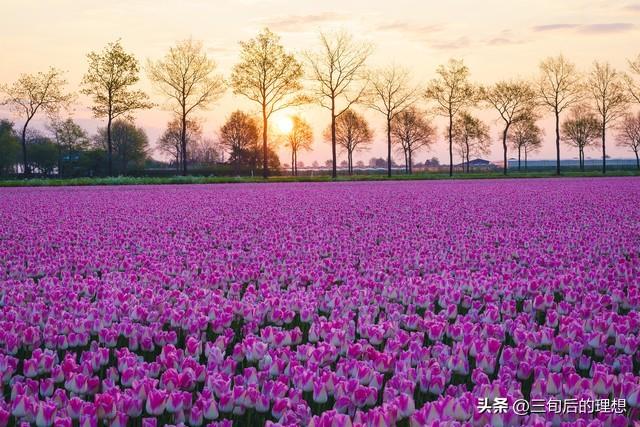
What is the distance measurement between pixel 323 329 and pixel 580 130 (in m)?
101

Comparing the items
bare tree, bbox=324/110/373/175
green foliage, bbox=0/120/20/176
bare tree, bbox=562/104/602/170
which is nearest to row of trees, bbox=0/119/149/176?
green foliage, bbox=0/120/20/176

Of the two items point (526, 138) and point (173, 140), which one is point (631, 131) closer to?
point (526, 138)

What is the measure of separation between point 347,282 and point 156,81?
5478 centimetres

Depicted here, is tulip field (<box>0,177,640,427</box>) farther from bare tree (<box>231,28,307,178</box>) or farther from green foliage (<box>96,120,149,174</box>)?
green foliage (<box>96,120,149,174</box>)

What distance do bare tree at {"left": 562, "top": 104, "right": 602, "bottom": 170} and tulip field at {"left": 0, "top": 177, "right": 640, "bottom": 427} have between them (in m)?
91.3

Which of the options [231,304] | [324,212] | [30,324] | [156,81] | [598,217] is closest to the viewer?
[30,324]

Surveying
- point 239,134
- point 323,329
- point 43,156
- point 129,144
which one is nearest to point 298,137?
point 239,134

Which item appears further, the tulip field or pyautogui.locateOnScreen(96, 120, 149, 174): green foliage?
pyautogui.locateOnScreen(96, 120, 149, 174): green foliage

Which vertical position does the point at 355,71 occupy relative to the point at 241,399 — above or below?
above

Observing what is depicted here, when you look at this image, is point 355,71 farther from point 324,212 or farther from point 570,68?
point 324,212

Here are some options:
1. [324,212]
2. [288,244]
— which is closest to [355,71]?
[324,212]

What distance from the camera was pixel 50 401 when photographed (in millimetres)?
3098

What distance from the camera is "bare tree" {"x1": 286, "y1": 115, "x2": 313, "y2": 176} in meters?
98.1

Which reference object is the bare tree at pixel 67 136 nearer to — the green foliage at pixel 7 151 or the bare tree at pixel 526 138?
the green foliage at pixel 7 151
